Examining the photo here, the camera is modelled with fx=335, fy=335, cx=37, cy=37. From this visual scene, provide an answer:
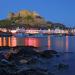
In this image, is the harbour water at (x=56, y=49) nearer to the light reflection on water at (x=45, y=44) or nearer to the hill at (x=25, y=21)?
the light reflection on water at (x=45, y=44)

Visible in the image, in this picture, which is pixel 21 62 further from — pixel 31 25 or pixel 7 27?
pixel 31 25

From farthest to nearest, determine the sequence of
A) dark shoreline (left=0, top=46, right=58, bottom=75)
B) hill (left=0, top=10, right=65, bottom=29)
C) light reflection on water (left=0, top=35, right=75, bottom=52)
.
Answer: hill (left=0, top=10, right=65, bottom=29) → light reflection on water (left=0, top=35, right=75, bottom=52) → dark shoreline (left=0, top=46, right=58, bottom=75)

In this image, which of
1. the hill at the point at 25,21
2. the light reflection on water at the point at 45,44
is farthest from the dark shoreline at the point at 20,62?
the hill at the point at 25,21

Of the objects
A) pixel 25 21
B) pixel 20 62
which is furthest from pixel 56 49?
pixel 25 21

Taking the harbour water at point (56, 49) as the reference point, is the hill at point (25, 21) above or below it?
above

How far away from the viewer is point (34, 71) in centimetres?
1942

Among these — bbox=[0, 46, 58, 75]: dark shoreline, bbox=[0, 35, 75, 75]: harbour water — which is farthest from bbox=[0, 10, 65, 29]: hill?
bbox=[0, 46, 58, 75]: dark shoreline

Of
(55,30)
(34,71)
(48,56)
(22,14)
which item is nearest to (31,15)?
(22,14)

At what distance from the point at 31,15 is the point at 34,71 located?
587 feet

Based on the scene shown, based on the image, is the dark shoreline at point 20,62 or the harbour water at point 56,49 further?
the harbour water at point 56,49

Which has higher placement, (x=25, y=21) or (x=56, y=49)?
(x=25, y=21)

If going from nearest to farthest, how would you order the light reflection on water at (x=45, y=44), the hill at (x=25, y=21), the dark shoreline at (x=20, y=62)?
the dark shoreline at (x=20, y=62) < the light reflection on water at (x=45, y=44) < the hill at (x=25, y=21)

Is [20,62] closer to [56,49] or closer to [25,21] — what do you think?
[56,49]

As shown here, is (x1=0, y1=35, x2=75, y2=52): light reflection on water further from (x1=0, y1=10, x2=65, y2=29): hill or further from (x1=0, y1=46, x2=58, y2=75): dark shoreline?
(x1=0, y1=10, x2=65, y2=29): hill
